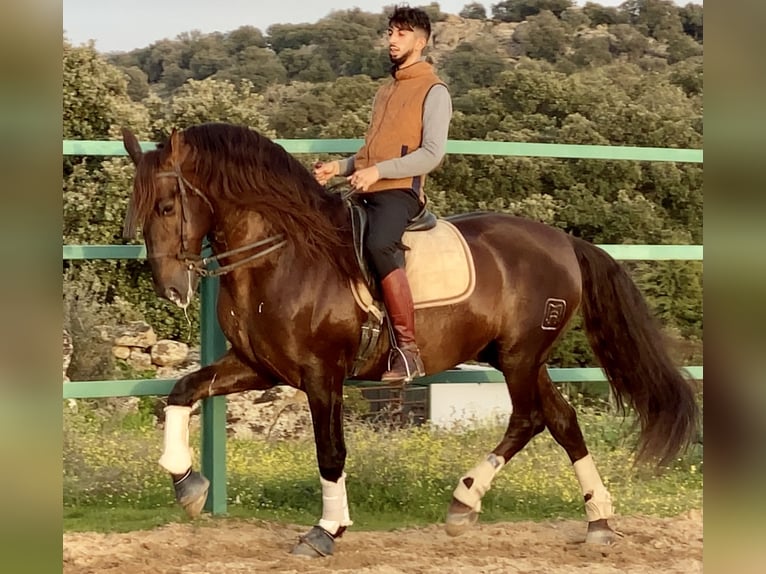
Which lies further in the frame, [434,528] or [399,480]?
[399,480]

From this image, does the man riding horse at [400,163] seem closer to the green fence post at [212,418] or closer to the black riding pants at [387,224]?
the black riding pants at [387,224]

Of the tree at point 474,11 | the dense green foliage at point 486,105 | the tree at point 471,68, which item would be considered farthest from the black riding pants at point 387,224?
the tree at point 474,11

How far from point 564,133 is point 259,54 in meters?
7.12

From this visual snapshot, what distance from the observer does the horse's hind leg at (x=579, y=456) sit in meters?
4.58

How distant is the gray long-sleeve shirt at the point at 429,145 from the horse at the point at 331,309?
31cm

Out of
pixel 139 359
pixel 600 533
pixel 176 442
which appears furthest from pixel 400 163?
pixel 139 359

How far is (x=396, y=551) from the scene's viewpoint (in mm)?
4332

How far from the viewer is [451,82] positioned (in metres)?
22.0

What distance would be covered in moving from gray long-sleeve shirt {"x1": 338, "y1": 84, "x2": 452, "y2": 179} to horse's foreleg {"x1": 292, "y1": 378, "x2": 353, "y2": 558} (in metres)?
0.92

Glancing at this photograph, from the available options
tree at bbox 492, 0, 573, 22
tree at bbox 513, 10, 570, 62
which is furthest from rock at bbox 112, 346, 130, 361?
tree at bbox 492, 0, 573, 22
